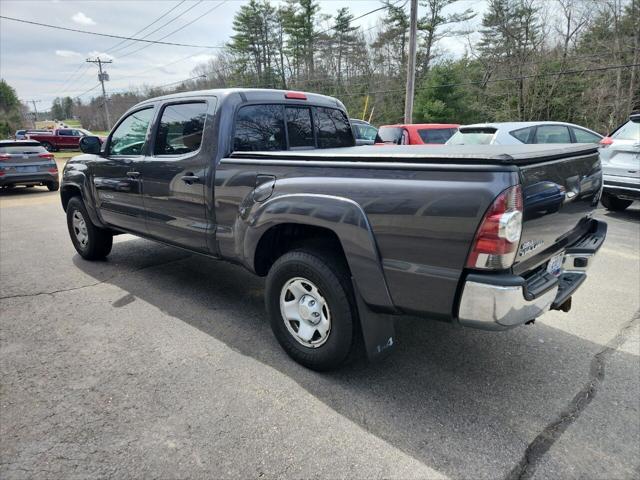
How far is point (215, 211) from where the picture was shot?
339 centimetres

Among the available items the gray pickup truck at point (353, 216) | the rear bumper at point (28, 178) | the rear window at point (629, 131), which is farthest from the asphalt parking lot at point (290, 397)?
the rear bumper at point (28, 178)

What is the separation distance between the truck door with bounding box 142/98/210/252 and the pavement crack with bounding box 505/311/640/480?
2718 mm

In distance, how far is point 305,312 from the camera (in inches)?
112

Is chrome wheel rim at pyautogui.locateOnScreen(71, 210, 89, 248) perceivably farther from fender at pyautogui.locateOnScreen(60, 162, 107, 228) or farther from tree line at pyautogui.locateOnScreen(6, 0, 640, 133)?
tree line at pyautogui.locateOnScreen(6, 0, 640, 133)

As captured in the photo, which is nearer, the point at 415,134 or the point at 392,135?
the point at 415,134

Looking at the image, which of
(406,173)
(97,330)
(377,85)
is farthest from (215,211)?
(377,85)

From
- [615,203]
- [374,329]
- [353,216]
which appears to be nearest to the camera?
[353,216]

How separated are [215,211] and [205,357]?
44.9 inches

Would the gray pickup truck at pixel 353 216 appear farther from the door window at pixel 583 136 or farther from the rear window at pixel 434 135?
the rear window at pixel 434 135

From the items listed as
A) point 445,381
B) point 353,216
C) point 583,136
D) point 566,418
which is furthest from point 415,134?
point 566,418

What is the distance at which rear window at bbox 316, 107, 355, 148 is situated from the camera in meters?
4.26

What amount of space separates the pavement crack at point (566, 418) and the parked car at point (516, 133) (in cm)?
526

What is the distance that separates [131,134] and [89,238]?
1704 mm

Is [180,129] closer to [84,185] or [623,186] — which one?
[84,185]
